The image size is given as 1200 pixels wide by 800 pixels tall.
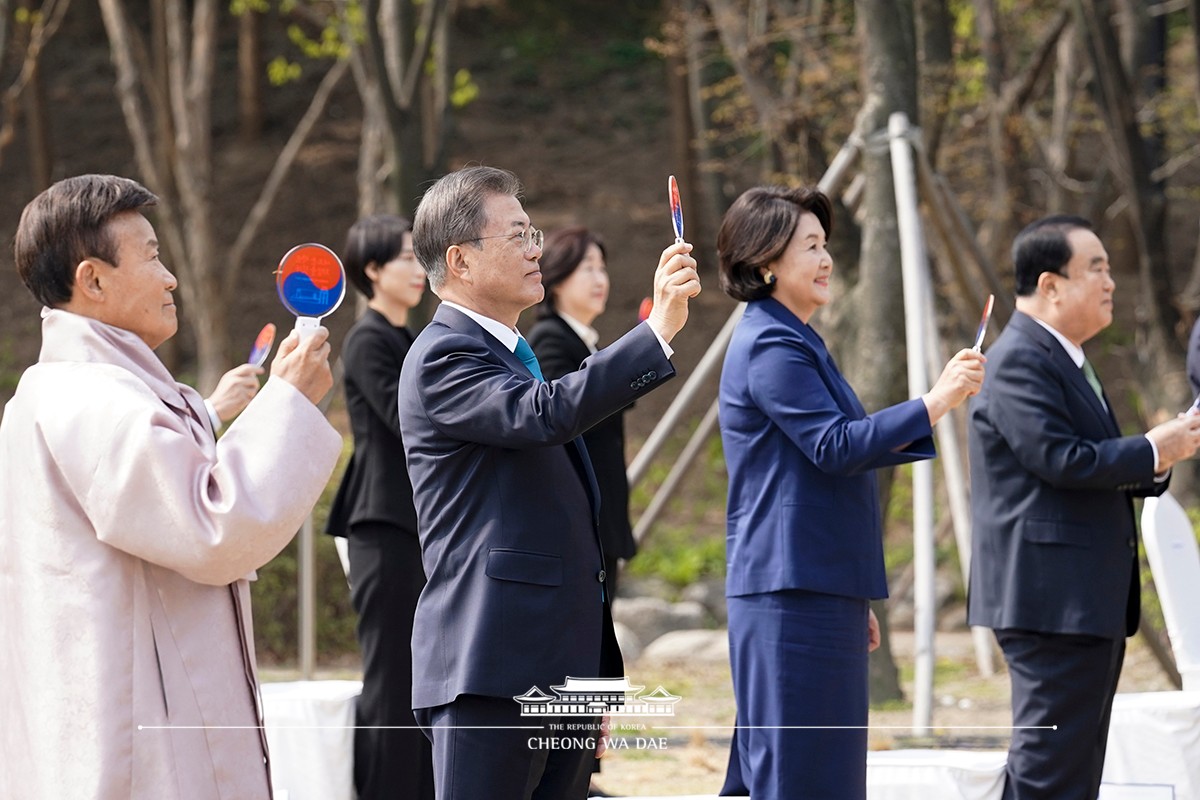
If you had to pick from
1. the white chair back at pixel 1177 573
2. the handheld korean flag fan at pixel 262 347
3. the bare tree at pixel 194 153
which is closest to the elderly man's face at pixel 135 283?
the handheld korean flag fan at pixel 262 347

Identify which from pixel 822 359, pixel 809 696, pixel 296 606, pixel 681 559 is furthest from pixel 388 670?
pixel 681 559

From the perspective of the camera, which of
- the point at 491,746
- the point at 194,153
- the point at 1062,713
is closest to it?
the point at 491,746

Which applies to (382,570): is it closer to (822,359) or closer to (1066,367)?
(822,359)

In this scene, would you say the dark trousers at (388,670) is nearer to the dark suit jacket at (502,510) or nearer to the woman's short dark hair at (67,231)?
the dark suit jacket at (502,510)

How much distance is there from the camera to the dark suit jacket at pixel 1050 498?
391 cm

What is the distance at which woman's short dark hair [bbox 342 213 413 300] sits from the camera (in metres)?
4.69

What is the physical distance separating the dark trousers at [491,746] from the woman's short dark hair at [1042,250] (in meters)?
2.08

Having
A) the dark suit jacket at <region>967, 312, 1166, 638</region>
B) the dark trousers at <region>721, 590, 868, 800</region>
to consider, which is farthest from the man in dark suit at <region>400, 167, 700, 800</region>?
the dark suit jacket at <region>967, 312, 1166, 638</region>

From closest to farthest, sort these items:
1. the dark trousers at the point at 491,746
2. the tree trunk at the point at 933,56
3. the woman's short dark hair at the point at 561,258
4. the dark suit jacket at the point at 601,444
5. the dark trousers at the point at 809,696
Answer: the dark trousers at the point at 491,746
the dark trousers at the point at 809,696
the dark suit jacket at the point at 601,444
the woman's short dark hair at the point at 561,258
the tree trunk at the point at 933,56

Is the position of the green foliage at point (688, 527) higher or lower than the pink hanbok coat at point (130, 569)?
lower

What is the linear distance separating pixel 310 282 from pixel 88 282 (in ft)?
1.48

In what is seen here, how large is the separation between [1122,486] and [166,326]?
250 centimetres

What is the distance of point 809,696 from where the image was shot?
3.43m

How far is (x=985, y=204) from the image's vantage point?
1214cm
